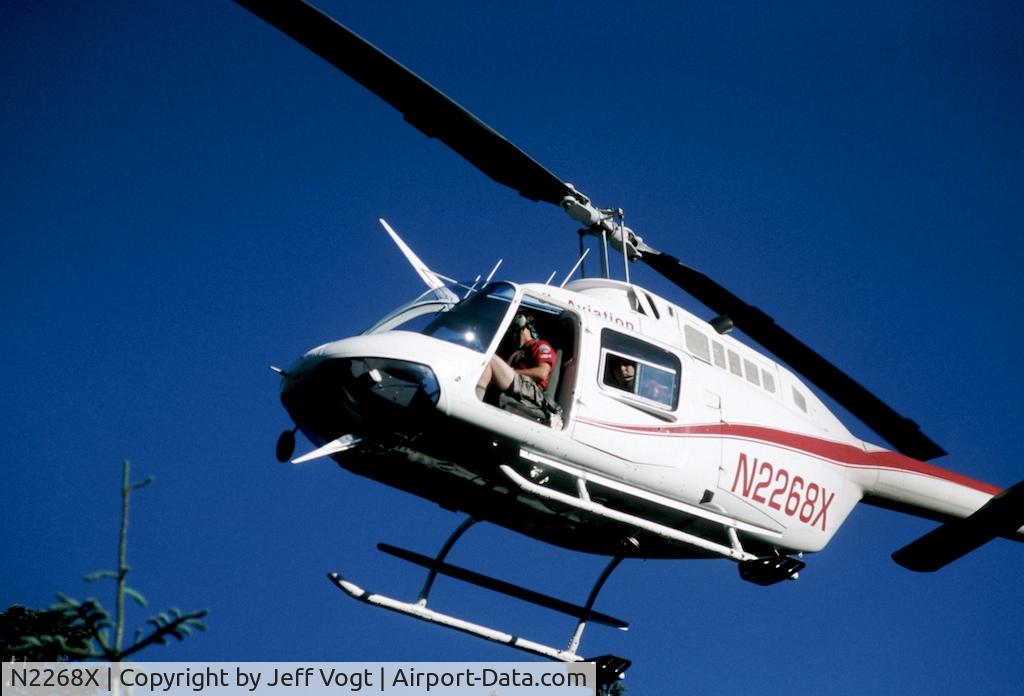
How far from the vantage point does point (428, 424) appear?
9031 mm

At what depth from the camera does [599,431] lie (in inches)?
383

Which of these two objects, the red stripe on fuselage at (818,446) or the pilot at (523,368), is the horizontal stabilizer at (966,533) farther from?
the pilot at (523,368)

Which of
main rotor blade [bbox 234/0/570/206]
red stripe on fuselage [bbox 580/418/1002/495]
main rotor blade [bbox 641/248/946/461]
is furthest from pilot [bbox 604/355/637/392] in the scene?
main rotor blade [bbox 641/248/946/461]

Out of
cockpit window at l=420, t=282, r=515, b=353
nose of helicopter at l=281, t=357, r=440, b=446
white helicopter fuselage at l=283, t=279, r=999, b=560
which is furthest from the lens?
cockpit window at l=420, t=282, r=515, b=353

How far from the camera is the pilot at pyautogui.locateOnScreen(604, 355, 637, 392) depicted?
10.1 m

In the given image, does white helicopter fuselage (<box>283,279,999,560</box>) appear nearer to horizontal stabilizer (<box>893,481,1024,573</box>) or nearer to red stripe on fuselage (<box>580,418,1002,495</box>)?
red stripe on fuselage (<box>580,418,1002,495</box>)

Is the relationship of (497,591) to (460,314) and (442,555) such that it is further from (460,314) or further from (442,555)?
(460,314)

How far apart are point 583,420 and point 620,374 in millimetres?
769

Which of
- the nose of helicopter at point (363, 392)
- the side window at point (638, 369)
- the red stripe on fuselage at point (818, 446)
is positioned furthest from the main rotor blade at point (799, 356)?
the nose of helicopter at point (363, 392)

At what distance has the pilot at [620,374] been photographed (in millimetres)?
10148

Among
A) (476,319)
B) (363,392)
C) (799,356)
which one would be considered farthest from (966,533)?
(363,392)

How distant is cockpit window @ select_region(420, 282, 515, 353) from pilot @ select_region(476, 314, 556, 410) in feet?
0.80

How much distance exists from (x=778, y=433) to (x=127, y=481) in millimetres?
8576

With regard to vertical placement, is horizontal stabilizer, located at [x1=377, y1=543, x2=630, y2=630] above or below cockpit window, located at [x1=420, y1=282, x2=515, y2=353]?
below
